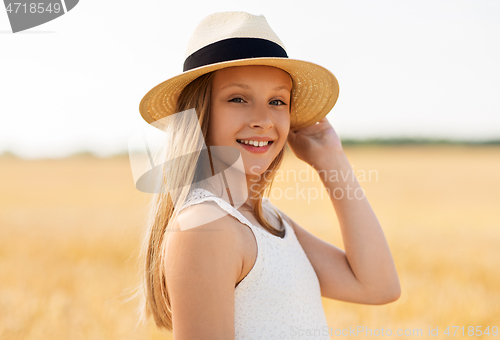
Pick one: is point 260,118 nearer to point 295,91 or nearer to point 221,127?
point 221,127

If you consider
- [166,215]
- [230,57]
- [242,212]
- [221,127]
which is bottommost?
[242,212]

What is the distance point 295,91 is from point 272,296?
1138 millimetres

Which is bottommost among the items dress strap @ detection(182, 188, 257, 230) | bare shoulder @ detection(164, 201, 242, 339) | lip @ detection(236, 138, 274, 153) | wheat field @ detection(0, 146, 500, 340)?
wheat field @ detection(0, 146, 500, 340)

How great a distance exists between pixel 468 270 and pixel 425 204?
24.0 feet

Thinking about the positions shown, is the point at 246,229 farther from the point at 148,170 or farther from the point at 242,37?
the point at 242,37

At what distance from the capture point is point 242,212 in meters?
1.84

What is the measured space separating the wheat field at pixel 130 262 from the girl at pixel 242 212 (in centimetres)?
40

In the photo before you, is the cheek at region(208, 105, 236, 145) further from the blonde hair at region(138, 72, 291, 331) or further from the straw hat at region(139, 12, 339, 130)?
the straw hat at region(139, 12, 339, 130)

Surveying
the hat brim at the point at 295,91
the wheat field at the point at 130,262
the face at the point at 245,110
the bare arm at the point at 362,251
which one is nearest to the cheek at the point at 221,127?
the face at the point at 245,110

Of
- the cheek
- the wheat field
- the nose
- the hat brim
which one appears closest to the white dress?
the cheek

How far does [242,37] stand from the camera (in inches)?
68.9

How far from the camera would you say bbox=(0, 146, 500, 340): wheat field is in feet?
13.5

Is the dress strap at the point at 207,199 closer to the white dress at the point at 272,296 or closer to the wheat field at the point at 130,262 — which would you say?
the white dress at the point at 272,296

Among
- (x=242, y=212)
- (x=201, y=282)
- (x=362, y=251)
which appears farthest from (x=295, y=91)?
(x=201, y=282)
